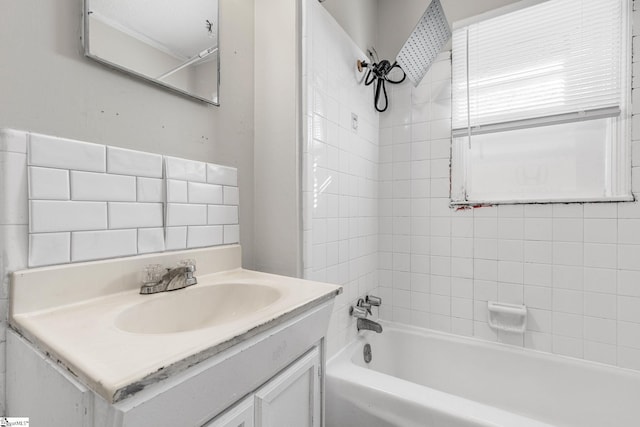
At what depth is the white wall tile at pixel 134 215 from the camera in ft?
2.77

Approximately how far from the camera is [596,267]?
1448 mm

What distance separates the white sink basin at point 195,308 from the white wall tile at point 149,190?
310 millimetres

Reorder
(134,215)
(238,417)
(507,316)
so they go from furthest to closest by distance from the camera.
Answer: (507,316)
(134,215)
(238,417)

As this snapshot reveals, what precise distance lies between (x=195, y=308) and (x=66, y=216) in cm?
44

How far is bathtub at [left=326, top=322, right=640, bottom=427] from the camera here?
1.08 m

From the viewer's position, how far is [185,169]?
1043mm

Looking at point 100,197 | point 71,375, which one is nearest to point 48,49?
point 100,197

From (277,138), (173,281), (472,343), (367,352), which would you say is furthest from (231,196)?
(472,343)

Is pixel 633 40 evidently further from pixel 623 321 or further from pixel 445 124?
pixel 623 321

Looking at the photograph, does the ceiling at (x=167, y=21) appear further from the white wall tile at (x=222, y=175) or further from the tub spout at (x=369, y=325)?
the tub spout at (x=369, y=325)

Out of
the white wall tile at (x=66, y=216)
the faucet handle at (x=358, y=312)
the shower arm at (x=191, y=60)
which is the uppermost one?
the shower arm at (x=191, y=60)

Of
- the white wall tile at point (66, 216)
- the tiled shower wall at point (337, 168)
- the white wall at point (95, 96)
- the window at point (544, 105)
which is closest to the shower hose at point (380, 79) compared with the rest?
the tiled shower wall at point (337, 168)

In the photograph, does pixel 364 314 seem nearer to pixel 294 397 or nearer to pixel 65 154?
pixel 294 397

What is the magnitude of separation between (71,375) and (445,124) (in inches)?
77.9
